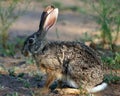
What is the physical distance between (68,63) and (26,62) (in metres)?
1.62

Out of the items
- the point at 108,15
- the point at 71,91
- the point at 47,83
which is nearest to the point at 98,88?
the point at 71,91

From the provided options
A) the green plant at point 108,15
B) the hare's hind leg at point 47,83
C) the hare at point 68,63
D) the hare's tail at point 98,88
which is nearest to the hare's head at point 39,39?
the hare at point 68,63

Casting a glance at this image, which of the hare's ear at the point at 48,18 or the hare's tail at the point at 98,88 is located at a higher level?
the hare's ear at the point at 48,18

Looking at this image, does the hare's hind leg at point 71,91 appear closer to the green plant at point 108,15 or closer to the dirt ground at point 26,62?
the dirt ground at point 26,62

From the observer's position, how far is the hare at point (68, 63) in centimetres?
619

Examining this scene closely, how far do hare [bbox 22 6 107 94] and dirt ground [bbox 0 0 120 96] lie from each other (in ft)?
0.72

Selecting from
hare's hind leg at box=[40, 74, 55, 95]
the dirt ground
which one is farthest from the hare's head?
the dirt ground

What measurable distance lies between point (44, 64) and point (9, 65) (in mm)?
1560

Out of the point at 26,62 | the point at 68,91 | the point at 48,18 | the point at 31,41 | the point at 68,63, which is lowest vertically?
the point at 68,91

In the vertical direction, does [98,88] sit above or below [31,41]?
below

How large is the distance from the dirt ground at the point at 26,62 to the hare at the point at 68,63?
0.72 feet

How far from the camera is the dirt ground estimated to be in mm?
6383

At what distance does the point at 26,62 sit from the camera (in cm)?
770

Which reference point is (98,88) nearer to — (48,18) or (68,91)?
(68,91)
